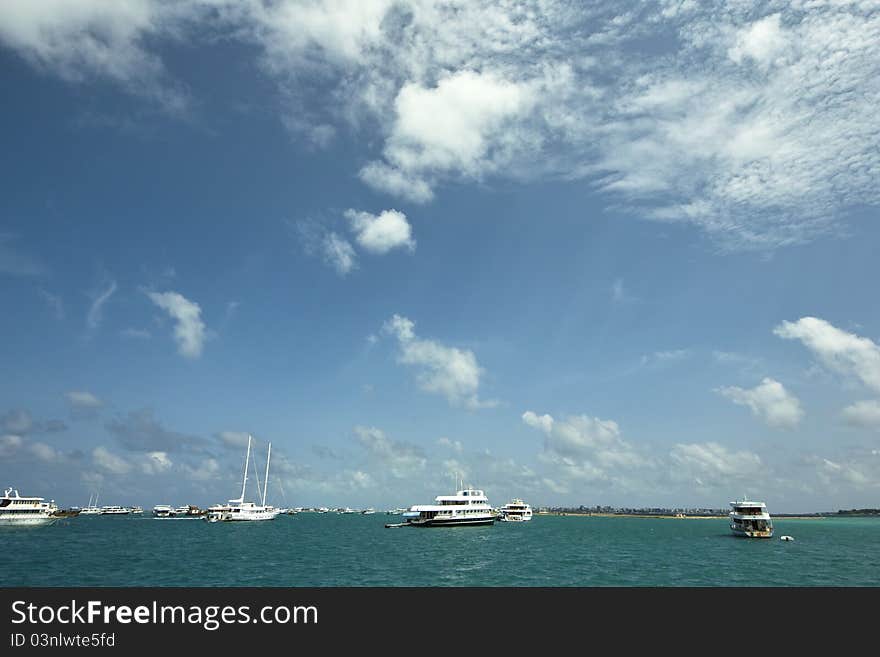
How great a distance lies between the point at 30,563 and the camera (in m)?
62.7

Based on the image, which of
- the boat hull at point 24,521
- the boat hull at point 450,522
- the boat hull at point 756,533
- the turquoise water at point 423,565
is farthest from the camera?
the boat hull at point 450,522

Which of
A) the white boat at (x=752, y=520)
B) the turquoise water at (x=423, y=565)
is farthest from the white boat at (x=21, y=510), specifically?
the white boat at (x=752, y=520)

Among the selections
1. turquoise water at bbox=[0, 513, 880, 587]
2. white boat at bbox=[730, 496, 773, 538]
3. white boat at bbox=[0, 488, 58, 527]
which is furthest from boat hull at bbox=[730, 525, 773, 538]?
white boat at bbox=[0, 488, 58, 527]

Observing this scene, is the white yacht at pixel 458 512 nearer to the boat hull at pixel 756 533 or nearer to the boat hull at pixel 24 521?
the boat hull at pixel 756 533

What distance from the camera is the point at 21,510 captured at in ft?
411

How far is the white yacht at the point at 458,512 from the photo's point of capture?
136750mm

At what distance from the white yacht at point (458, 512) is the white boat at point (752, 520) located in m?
61.0

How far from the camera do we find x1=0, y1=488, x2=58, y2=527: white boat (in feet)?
405

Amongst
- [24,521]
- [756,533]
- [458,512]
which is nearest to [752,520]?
[756,533]

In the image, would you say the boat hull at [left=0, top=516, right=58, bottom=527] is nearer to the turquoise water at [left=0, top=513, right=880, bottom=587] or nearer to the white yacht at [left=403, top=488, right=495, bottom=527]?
the turquoise water at [left=0, top=513, right=880, bottom=587]

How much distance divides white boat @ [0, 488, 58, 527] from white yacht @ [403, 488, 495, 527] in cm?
9123

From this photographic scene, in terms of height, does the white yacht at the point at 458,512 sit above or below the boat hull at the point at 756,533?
above
